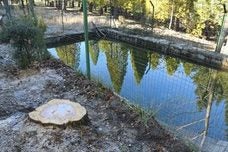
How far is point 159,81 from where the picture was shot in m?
10.2

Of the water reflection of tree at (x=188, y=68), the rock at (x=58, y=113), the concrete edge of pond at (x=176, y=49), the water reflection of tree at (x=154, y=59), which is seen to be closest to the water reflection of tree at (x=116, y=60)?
the concrete edge of pond at (x=176, y=49)

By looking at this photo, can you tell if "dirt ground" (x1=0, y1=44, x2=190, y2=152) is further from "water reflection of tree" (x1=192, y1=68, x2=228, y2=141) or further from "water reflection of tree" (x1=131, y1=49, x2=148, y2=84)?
"water reflection of tree" (x1=131, y1=49, x2=148, y2=84)

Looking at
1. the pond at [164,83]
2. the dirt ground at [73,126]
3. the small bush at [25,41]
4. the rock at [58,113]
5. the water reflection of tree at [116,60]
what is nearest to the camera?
the dirt ground at [73,126]

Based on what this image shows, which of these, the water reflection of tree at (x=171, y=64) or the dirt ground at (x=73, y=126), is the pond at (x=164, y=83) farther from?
the dirt ground at (x=73, y=126)

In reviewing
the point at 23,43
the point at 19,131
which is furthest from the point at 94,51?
the point at 19,131

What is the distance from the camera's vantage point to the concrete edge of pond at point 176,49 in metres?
11.8

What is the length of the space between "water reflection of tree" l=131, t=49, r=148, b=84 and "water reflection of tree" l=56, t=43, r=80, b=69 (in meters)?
2.15

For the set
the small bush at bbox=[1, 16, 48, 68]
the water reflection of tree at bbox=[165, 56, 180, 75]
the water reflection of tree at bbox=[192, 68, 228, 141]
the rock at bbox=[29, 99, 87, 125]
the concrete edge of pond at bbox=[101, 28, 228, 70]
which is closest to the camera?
the rock at bbox=[29, 99, 87, 125]

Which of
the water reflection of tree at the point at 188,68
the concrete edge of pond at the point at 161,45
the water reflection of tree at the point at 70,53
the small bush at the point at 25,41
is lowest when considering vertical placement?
the water reflection of tree at the point at 188,68

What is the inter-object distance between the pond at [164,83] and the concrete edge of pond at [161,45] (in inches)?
11.1

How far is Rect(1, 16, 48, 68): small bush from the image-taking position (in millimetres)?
7535

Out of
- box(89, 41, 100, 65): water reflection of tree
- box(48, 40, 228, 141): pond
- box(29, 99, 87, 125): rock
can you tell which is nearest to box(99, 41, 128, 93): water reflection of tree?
box(48, 40, 228, 141): pond

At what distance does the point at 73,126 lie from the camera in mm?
5035

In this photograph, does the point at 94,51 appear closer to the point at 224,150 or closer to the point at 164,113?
the point at 164,113
